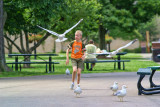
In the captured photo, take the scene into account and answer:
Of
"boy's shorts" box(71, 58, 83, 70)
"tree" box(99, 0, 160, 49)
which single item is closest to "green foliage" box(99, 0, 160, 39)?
"tree" box(99, 0, 160, 49)

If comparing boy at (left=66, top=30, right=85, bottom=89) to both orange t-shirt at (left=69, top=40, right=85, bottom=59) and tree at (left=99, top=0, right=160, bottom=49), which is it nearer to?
orange t-shirt at (left=69, top=40, right=85, bottom=59)

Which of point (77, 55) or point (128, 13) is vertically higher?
point (128, 13)

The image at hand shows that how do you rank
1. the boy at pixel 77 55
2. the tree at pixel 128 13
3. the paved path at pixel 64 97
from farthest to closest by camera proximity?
the tree at pixel 128 13 < the boy at pixel 77 55 < the paved path at pixel 64 97

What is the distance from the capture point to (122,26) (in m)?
36.0

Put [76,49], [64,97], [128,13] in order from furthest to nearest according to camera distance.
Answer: [128,13]
[76,49]
[64,97]

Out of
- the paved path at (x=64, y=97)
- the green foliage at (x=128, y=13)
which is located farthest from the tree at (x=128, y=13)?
the paved path at (x=64, y=97)

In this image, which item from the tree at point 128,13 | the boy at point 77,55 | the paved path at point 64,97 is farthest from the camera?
the tree at point 128,13

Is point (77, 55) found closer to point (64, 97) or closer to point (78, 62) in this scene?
point (78, 62)

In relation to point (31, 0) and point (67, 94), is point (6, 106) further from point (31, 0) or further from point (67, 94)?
point (31, 0)

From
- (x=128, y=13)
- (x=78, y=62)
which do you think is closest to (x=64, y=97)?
(x=78, y=62)

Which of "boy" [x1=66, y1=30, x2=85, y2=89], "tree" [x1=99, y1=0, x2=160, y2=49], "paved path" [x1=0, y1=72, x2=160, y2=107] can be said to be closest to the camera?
"paved path" [x1=0, y1=72, x2=160, y2=107]

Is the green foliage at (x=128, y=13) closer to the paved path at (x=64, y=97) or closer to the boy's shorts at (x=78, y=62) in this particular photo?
the paved path at (x=64, y=97)

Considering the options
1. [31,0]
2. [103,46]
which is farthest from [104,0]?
[31,0]

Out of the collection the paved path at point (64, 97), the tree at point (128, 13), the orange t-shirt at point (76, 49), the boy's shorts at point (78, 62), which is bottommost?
the paved path at point (64, 97)
